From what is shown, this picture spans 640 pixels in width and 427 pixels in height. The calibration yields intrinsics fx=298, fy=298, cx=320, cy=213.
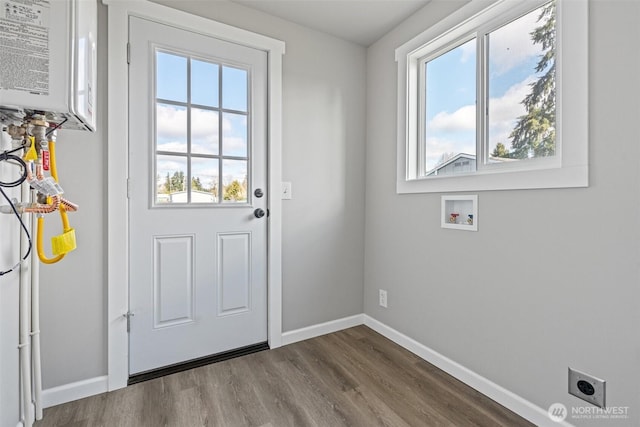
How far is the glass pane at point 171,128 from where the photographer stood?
1728 millimetres

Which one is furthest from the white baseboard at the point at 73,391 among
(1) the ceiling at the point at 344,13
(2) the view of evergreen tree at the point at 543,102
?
(2) the view of evergreen tree at the point at 543,102

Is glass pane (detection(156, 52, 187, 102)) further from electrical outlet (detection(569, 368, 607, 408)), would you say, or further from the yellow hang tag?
electrical outlet (detection(569, 368, 607, 408))

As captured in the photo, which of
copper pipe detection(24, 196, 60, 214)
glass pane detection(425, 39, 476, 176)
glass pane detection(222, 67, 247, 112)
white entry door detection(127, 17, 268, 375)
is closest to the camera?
copper pipe detection(24, 196, 60, 214)

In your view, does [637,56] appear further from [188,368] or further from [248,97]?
[188,368]

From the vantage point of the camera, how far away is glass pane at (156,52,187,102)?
1721 millimetres

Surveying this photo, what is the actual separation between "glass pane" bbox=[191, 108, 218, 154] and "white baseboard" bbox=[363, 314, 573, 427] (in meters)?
1.80

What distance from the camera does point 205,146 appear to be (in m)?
1.86

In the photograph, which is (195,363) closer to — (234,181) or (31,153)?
(234,181)

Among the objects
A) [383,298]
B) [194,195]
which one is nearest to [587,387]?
[383,298]

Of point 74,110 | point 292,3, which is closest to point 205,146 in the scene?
point 74,110

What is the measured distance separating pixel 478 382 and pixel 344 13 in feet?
7.90

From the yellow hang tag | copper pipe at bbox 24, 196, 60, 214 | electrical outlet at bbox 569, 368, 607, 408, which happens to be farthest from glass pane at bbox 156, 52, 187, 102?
electrical outlet at bbox 569, 368, 607, 408

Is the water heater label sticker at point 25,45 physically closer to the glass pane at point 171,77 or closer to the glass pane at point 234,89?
the glass pane at point 171,77

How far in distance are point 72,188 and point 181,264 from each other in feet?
2.21
